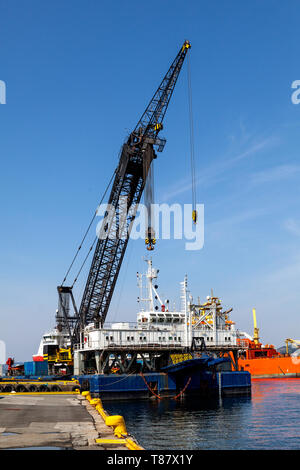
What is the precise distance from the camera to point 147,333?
5831cm

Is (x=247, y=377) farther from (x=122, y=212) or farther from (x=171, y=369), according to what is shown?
(x=122, y=212)

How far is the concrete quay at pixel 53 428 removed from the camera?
1550 centimetres

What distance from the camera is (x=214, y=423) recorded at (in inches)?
1368

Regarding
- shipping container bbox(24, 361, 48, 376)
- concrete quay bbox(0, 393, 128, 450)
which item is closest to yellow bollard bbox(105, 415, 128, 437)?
concrete quay bbox(0, 393, 128, 450)

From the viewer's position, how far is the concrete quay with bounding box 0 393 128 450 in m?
15.5

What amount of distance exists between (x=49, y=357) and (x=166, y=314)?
2645 cm

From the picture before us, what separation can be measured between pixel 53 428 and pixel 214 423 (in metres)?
18.5

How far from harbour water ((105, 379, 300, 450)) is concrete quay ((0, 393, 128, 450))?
16.6ft

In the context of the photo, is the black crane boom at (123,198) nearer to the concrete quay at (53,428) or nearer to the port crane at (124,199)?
the port crane at (124,199)

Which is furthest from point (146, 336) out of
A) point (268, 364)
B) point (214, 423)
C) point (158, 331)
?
point (268, 364)

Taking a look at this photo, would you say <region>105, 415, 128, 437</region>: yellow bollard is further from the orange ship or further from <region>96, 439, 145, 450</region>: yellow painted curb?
the orange ship

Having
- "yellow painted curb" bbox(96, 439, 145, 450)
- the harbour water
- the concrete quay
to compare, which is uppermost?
"yellow painted curb" bbox(96, 439, 145, 450)

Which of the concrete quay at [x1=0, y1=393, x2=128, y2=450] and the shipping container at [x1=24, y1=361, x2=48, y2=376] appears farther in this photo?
the shipping container at [x1=24, y1=361, x2=48, y2=376]
